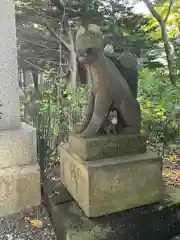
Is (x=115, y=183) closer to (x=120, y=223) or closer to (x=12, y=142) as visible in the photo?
(x=120, y=223)

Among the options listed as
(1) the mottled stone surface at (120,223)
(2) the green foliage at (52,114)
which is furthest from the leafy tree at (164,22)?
(1) the mottled stone surface at (120,223)

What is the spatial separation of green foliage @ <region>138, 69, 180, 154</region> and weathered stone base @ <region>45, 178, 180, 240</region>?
1.05 m

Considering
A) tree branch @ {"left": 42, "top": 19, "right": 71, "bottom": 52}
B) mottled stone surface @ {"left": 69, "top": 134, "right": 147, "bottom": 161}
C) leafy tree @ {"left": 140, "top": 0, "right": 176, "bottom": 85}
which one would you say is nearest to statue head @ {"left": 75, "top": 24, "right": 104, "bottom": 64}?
mottled stone surface @ {"left": 69, "top": 134, "right": 147, "bottom": 161}

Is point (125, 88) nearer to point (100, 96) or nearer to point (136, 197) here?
point (100, 96)

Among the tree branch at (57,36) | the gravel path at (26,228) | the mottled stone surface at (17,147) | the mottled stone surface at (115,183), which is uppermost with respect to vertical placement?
the tree branch at (57,36)

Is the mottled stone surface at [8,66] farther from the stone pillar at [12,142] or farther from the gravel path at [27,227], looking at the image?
the gravel path at [27,227]

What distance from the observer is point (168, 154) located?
8.94ft

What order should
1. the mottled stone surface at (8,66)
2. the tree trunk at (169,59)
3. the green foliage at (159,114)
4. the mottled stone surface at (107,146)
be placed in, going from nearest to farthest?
the mottled stone surface at (107,146), the mottled stone surface at (8,66), the green foliage at (159,114), the tree trunk at (169,59)

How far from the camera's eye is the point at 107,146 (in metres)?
1.32

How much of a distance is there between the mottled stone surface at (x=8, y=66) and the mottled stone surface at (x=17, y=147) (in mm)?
91

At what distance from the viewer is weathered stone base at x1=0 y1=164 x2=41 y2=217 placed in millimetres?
1460

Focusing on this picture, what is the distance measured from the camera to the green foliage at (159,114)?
222 cm

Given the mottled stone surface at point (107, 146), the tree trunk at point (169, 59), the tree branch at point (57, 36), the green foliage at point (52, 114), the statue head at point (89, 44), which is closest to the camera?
the statue head at point (89, 44)

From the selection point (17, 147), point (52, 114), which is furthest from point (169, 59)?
point (17, 147)
